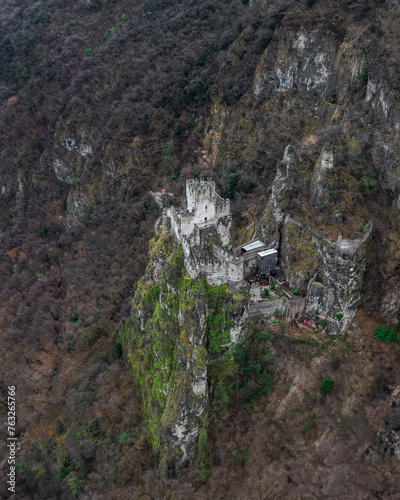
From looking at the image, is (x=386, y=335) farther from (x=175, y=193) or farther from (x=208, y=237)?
(x=175, y=193)

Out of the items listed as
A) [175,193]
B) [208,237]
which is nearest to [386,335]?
[208,237]

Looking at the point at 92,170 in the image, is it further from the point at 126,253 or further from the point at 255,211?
the point at 255,211

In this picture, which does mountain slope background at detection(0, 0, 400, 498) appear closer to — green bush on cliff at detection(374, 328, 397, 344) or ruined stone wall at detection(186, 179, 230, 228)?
green bush on cliff at detection(374, 328, 397, 344)

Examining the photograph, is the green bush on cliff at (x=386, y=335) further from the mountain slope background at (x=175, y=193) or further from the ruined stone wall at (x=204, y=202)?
the ruined stone wall at (x=204, y=202)

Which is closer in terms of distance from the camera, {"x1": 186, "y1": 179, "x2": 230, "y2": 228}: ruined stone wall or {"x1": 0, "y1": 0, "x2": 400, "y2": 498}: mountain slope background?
{"x1": 0, "y1": 0, "x2": 400, "y2": 498}: mountain slope background

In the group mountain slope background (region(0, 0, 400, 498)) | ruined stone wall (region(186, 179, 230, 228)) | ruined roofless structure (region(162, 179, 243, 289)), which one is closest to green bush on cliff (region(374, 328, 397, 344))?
mountain slope background (region(0, 0, 400, 498))

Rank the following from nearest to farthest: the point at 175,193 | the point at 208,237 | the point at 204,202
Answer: the point at 204,202
the point at 208,237
the point at 175,193

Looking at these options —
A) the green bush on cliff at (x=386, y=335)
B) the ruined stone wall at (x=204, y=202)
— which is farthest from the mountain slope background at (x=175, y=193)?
the ruined stone wall at (x=204, y=202)
